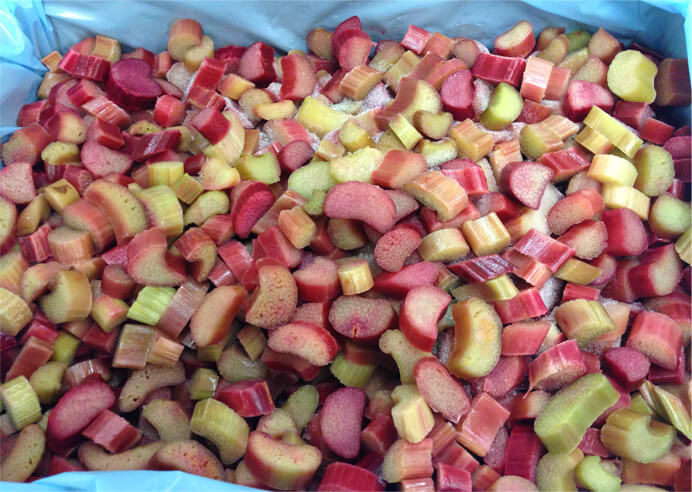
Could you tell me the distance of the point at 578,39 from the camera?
1825 mm

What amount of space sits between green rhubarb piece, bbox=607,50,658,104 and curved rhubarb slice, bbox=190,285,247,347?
1150mm

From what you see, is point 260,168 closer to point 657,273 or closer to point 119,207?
point 119,207

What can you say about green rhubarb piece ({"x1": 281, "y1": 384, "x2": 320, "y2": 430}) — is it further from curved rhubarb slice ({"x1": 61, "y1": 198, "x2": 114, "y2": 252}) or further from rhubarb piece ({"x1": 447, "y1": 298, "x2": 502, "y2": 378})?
curved rhubarb slice ({"x1": 61, "y1": 198, "x2": 114, "y2": 252})

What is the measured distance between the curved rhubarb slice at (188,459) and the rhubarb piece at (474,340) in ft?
1.71

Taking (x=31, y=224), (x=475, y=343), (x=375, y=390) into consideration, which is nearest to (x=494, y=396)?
(x=475, y=343)

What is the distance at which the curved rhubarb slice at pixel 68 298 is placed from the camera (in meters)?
1.36

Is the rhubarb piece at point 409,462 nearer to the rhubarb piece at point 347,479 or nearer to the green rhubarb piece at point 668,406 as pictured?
the rhubarb piece at point 347,479

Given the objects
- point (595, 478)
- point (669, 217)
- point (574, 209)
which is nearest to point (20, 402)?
point (595, 478)

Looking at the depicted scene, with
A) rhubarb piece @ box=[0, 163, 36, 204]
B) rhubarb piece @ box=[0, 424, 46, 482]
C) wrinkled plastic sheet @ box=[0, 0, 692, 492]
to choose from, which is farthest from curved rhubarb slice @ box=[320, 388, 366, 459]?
wrinkled plastic sheet @ box=[0, 0, 692, 492]

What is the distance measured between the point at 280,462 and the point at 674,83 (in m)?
1.40

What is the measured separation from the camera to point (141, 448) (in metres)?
1.26

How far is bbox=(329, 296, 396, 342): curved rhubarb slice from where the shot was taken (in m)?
1.30

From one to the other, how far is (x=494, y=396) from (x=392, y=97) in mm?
894

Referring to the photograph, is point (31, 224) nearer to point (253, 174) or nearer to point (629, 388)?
point (253, 174)
